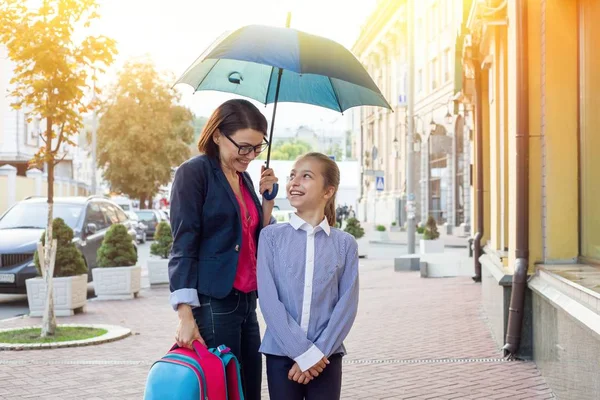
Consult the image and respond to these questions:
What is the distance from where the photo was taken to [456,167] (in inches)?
1639

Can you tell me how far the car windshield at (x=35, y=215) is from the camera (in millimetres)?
15141

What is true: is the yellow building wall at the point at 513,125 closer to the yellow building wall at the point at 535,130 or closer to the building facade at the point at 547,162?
the building facade at the point at 547,162

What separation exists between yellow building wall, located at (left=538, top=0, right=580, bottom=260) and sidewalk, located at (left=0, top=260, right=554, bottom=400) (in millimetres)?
1302

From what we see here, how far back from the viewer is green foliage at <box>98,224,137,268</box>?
47.6 ft

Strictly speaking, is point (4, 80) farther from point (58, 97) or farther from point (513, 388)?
point (513, 388)

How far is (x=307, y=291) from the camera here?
363 centimetres

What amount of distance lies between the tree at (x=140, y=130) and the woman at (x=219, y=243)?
52767 millimetres

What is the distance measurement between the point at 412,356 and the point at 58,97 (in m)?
4.98

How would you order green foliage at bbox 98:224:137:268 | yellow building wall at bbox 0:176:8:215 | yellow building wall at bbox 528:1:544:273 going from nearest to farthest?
1. yellow building wall at bbox 528:1:544:273
2. green foliage at bbox 98:224:137:268
3. yellow building wall at bbox 0:176:8:215

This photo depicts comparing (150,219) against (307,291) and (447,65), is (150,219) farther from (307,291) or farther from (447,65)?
(307,291)

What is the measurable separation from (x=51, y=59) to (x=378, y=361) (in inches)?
193

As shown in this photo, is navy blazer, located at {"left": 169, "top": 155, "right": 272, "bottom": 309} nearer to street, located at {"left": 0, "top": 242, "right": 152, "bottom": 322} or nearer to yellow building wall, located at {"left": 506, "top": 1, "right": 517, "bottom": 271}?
yellow building wall, located at {"left": 506, "top": 1, "right": 517, "bottom": 271}

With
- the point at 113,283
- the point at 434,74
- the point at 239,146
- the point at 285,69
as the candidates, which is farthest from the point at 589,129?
the point at 434,74

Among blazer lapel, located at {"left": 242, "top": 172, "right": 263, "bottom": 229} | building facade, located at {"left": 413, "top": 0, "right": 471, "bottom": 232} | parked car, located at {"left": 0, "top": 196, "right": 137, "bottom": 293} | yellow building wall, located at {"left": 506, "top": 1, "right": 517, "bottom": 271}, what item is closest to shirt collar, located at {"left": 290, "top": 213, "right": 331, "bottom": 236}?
blazer lapel, located at {"left": 242, "top": 172, "right": 263, "bottom": 229}
